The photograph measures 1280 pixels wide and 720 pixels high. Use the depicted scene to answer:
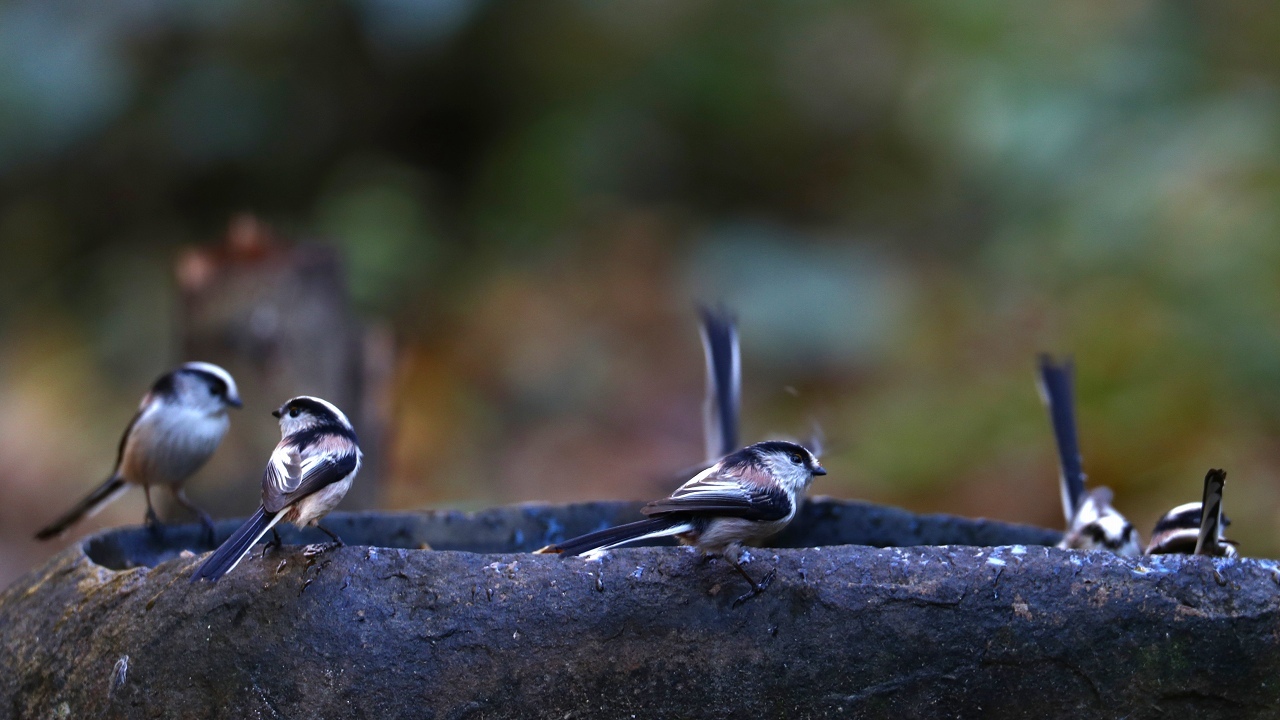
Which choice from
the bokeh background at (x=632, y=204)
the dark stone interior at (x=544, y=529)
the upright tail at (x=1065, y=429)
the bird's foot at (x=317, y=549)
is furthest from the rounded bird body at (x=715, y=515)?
the bokeh background at (x=632, y=204)

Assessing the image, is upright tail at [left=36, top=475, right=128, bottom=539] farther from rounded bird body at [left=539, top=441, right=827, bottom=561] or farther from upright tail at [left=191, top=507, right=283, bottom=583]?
rounded bird body at [left=539, top=441, right=827, bottom=561]

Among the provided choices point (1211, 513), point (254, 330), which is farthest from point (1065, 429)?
point (254, 330)

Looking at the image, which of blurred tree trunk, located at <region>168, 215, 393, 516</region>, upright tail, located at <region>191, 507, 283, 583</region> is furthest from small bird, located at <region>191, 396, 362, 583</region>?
blurred tree trunk, located at <region>168, 215, 393, 516</region>

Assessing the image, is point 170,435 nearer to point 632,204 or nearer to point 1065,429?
point 1065,429

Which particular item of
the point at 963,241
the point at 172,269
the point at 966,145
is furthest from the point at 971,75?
the point at 172,269

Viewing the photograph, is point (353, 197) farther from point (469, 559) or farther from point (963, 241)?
point (469, 559)

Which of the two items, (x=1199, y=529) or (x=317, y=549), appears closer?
(x=317, y=549)
